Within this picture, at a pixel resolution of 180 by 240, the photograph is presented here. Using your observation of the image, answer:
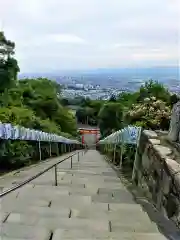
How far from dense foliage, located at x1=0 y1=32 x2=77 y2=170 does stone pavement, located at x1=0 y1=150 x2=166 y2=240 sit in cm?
564

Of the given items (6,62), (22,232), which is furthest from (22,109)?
(22,232)

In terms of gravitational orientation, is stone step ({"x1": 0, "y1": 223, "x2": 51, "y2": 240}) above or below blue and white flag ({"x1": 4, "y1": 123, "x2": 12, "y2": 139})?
below

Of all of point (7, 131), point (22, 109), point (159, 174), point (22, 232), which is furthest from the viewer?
point (22, 109)

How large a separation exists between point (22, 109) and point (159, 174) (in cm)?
1709

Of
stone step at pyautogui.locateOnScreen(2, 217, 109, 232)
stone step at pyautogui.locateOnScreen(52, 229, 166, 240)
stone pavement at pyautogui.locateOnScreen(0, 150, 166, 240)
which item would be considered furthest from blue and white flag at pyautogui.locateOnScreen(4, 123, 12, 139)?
stone step at pyautogui.locateOnScreen(52, 229, 166, 240)

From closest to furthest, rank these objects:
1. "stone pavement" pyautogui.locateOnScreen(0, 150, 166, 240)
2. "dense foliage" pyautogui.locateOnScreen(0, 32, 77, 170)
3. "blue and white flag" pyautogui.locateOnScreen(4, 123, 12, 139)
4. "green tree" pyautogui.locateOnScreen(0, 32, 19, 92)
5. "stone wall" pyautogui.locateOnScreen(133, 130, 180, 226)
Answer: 1. "stone pavement" pyautogui.locateOnScreen(0, 150, 166, 240)
2. "stone wall" pyautogui.locateOnScreen(133, 130, 180, 226)
3. "blue and white flag" pyautogui.locateOnScreen(4, 123, 12, 139)
4. "dense foliage" pyautogui.locateOnScreen(0, 32, 77, 170)
5. "green tree" pyautogui.locateOnScreen(0, 32, 19, 92)

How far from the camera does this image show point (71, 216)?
153 inches

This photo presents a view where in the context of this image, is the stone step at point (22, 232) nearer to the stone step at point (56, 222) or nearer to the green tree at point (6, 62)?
the stone step at point (56, 222)

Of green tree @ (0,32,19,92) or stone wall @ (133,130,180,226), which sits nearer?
stone wall @ (133,130,180,226)

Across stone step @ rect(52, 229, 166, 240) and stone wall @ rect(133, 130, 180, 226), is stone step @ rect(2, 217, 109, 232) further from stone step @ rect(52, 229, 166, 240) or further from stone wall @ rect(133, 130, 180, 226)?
stone wall @ rect(133, 130, 180, 226)

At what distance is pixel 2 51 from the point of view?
26.9m

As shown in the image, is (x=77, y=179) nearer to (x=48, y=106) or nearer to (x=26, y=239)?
(x=26, y=239)

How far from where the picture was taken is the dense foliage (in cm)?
1213

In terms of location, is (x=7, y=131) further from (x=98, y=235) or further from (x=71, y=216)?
(x=98, y=235)
